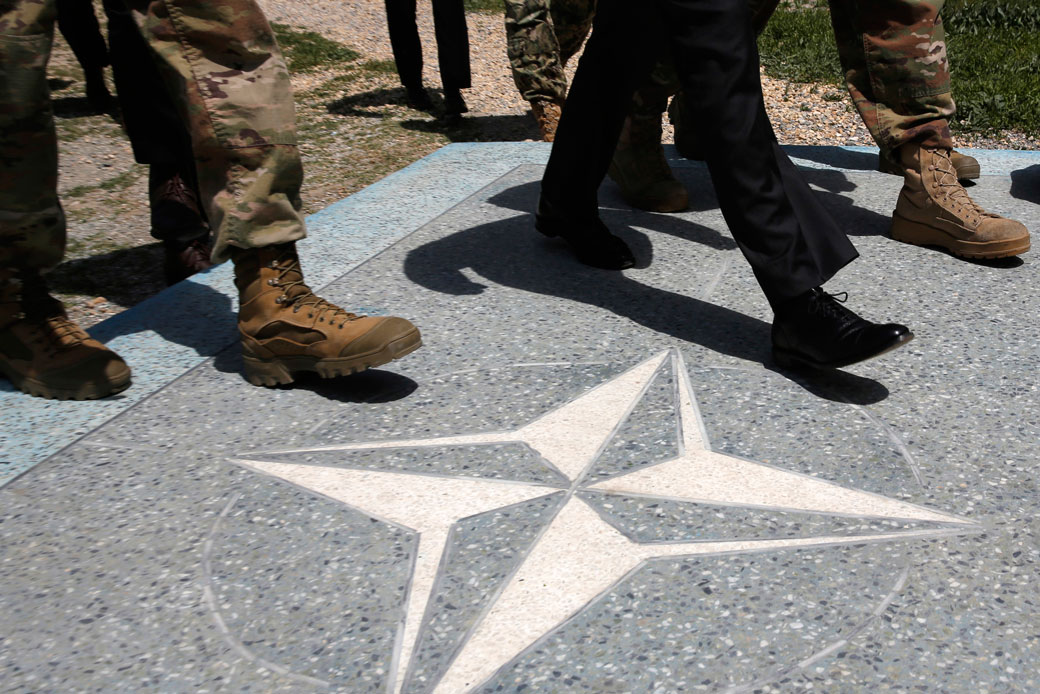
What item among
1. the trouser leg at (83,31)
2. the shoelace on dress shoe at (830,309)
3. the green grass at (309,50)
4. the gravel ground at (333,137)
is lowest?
the gravel ground at (333,137)

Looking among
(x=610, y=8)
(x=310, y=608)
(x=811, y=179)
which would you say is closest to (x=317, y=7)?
(x=811, y=179)

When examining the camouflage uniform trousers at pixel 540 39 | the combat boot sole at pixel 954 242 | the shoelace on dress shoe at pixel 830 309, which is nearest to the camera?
the shoelace on dress shoe at pixel 830 309

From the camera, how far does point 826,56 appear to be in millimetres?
6016

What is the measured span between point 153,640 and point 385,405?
733mm

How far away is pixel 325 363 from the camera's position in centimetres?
198

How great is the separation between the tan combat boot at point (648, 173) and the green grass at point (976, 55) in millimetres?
2268

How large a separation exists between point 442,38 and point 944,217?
348 cm

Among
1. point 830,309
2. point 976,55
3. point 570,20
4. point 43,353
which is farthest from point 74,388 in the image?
point 976,55

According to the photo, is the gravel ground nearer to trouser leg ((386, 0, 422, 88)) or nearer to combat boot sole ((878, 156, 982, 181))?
trouser leg ((386, 0, 422, 88))

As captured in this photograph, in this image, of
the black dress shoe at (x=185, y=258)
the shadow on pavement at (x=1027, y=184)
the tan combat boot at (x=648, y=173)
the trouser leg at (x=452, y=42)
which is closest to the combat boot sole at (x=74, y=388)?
the black dress shoe at (x=185, y=258)

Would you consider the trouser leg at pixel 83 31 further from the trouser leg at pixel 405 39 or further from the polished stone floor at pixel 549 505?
the polished stone floor at pixel 549 505

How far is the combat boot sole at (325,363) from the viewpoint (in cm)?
192

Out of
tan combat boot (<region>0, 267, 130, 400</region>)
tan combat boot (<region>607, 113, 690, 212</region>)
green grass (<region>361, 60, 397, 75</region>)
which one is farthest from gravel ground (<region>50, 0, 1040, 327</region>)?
tan combat boot (<region>607, 113, 690, 212</region>)

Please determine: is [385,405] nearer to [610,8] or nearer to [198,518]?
[198,518]
